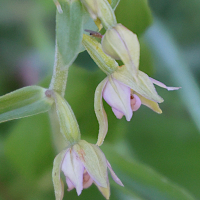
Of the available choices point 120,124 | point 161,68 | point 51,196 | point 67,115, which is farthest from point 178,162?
point 67,115

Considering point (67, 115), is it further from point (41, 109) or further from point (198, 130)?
point (198, 130)

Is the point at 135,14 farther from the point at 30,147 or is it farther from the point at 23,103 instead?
the point at 30,147

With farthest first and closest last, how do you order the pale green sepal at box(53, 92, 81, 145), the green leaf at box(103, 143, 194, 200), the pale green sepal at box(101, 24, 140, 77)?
1. the green leaf at box(103, 143, 194, 200)
2. the pale green sepal at box(53, 92, 81, 145)
3. the pale green sepal at box(101, 24, 140, 77)

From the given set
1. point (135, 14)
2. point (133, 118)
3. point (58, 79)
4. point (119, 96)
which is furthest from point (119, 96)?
point (133, 118)

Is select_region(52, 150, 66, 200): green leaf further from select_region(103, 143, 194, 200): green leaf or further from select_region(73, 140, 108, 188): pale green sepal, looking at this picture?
select_region(103, 143, 194, 200): green leaf

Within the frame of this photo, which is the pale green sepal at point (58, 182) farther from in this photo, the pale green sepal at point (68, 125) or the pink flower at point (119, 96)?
the pink flower at point (119, 96)

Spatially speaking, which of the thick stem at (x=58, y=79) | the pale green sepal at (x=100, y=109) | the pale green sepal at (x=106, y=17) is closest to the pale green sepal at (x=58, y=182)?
the pale green sepal at (x=100, y=109)

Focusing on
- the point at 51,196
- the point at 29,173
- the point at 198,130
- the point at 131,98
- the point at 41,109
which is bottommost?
the point at 51,196

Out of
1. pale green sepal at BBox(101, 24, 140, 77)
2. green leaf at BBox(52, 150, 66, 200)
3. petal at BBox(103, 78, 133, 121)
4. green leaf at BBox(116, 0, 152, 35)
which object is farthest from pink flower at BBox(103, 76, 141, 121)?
green leaf at BBox(116, 0, 152, 35)
